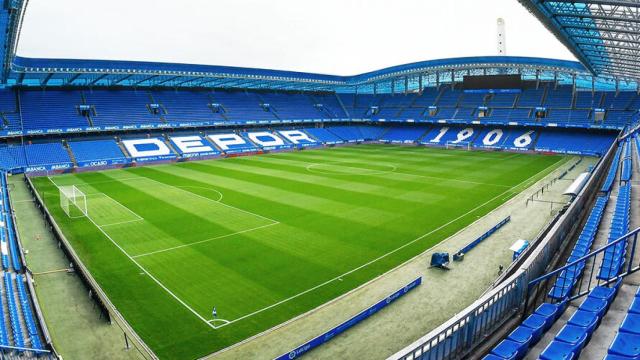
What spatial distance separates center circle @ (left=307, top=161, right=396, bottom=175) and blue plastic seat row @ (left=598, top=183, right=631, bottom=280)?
24096mm

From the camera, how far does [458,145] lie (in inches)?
2485

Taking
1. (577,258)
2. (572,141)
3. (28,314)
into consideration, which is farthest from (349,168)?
(28,314)


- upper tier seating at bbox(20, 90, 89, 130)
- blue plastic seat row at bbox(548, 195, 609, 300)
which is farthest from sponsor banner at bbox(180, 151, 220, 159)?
blue plastic seat row at bbox(548, 195, 609, 300)

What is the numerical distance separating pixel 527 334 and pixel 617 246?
5.42 m

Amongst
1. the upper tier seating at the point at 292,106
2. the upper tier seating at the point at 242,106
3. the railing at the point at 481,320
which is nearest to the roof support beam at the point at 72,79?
the upper tier seating at the point at 242,106

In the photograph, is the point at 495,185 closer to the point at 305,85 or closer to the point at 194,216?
the point at 194,216

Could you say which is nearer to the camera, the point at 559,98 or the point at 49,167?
the point at 49,167

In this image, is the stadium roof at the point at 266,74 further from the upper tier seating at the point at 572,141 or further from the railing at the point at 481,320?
the railing at the point at 481,320

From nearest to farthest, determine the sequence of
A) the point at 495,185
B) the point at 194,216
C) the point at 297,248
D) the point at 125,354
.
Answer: the point at 125,354 → the point at 297,248 → the point at 194,216 → the point at 495,185

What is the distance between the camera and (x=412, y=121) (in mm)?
71688

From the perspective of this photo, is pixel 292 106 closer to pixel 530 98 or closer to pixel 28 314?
pixel 530 98

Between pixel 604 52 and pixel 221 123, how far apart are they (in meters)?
48.5

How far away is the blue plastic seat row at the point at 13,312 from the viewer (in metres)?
11.1

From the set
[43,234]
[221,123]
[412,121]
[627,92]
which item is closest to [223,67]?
[221,123]
